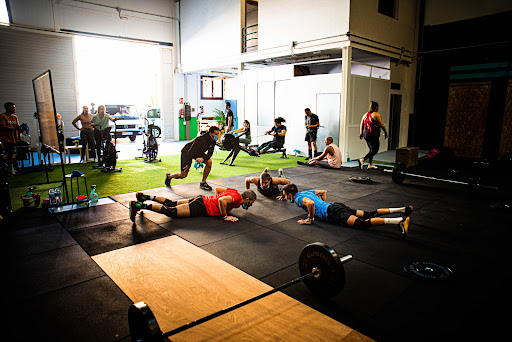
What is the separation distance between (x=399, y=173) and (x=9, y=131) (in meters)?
8.42

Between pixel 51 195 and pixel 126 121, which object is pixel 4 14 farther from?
pixel 51 195

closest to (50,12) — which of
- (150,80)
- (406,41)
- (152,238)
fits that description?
(150,80)

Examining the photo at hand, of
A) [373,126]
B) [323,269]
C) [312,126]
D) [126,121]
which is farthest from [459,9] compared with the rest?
[126,121]

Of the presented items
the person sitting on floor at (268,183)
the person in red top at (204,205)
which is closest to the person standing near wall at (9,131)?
the person in red top at (204,205)

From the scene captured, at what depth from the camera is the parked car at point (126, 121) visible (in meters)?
14.3

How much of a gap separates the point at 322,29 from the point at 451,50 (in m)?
4.26

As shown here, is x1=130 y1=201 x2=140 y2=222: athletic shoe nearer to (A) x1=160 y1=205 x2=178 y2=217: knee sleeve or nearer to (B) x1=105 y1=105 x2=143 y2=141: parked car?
(A) x1=160 y1=205 x2=178 y2=217: knee sleeve

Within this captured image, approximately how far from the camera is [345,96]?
9.01 m

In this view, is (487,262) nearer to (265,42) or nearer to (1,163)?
(1,163)

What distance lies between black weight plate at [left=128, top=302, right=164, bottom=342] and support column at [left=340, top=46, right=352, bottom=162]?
27.0 ft

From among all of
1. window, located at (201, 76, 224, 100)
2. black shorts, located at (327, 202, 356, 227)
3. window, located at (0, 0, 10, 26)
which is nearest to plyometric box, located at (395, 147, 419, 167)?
black shorts, located at (327, 202, 356, 227)

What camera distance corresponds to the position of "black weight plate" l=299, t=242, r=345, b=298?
7.62 ft

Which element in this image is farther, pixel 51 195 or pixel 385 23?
pixel 385 23

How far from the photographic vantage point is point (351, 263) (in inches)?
126
